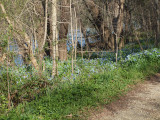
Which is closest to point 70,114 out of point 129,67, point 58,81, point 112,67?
point 58,81

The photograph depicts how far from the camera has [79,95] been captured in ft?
16.4

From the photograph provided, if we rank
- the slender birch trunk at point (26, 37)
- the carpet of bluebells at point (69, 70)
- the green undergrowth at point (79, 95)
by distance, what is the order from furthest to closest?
the carpet of bluebells at point (69, 70) → the slender birch trunk at point (26, 37) → the green undergrowth at point (79, 95)

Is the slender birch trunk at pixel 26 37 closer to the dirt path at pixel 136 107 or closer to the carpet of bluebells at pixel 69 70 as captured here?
the carpet of bluebells at pixel 69 70

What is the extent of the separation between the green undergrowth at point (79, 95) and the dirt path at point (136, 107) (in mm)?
240

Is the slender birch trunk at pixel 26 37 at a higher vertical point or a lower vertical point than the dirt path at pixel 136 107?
higher

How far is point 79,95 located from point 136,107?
1.45 metres

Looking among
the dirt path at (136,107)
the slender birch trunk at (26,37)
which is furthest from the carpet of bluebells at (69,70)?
the dirt path at (136,107)

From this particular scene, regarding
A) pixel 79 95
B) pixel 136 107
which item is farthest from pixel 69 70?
pixel 136 107

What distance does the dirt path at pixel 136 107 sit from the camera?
4.21 m

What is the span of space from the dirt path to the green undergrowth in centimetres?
24

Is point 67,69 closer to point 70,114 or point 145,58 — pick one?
point 70,114

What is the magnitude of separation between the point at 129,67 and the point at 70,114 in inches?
151

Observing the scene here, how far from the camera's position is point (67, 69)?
6.97 m

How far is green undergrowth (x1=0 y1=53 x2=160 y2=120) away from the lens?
13.6 ft
